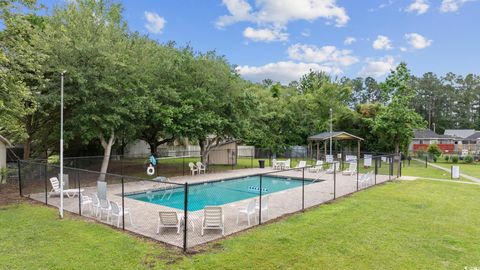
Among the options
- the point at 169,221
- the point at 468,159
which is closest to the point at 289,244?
the point at 169,221

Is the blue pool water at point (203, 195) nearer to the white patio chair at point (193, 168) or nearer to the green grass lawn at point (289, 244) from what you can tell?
the green grass lawn at point (289, 244)

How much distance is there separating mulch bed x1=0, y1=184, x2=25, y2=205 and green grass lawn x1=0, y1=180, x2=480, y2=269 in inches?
60.4

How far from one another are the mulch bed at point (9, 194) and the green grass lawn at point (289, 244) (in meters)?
1.53

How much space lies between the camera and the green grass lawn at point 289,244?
621cm

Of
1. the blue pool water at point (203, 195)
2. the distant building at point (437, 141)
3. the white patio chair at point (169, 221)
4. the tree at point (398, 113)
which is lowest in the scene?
the blue pool water at point (203, 195)

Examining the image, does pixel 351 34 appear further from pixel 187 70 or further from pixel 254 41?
pixel 187 70

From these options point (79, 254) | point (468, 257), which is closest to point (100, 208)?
point (79, 254)

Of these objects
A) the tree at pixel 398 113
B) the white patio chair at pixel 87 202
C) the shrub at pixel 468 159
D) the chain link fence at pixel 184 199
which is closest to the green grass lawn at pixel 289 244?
the chain link fence at pixel 184 199

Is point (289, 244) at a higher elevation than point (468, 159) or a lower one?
lower

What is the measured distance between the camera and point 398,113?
29766 mm

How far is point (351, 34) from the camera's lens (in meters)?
32.0

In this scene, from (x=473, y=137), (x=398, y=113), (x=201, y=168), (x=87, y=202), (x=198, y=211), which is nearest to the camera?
(x=87, y=202)

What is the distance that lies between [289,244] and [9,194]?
12050 millimetres

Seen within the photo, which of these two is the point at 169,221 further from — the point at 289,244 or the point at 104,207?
the point at 289,244
